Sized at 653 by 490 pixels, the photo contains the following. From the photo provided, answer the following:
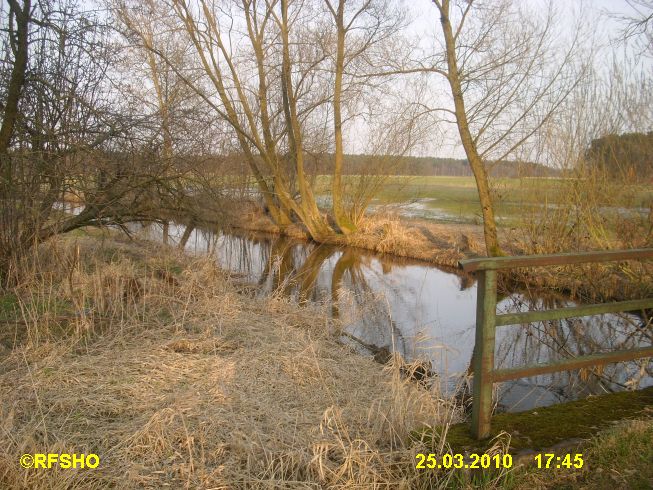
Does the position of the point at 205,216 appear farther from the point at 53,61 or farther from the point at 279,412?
the point at 279,412

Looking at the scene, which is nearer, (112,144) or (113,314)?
(113,314)

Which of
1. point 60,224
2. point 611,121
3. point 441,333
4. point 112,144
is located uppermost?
point 611,121

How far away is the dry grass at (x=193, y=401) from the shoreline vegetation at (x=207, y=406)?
0.05 ft

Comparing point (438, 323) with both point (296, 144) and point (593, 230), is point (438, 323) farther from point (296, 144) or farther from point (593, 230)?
point (296, 144)

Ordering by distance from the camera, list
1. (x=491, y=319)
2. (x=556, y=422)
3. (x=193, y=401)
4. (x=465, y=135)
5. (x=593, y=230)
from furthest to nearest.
A: 1. (x=465, y=135)
2. (x=593, y=230)
3. (x=193, y=401)
4. (x=556, y=422)
5. (x=491, y=319)

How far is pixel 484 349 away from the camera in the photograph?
11.0 feet

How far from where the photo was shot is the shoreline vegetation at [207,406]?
3387 millimetres

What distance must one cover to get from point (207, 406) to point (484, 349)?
2.40 m

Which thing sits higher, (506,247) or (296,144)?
(296,144)

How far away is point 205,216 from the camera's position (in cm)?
972

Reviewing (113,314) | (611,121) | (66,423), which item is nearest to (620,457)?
(66,423)

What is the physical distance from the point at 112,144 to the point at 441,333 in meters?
6.25
